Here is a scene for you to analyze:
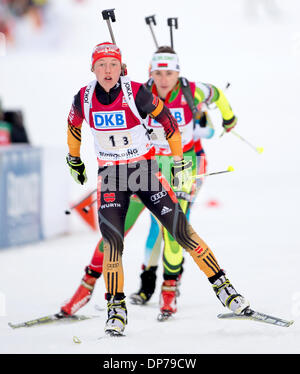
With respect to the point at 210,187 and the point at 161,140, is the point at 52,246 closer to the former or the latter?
the point at 161,140

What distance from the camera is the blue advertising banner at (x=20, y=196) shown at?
8.36m

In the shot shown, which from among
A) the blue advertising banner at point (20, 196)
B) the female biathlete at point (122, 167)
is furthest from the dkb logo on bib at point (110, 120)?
the blue advertising banner at point (20, 196)

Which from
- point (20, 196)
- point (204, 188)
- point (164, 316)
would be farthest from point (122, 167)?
point (204, 188)

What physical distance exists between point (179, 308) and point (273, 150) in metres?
10.7

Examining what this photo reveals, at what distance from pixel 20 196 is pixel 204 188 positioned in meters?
5.84

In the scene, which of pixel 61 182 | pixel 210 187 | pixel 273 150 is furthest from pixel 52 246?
pixel 273 150

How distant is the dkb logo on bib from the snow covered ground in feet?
4.48

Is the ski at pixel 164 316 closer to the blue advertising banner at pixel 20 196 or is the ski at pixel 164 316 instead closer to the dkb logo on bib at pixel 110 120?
the dkb logo on bib at pixel 110 120

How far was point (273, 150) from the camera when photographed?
51.7ft

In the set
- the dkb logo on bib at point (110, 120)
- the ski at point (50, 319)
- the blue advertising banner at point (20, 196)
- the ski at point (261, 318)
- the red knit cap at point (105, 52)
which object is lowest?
the ski at point (50, 319)

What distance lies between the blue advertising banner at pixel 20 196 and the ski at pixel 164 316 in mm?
3676

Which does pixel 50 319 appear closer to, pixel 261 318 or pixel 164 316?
pixel 164 316

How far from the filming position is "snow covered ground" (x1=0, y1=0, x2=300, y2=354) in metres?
4.68

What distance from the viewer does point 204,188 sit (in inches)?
543
